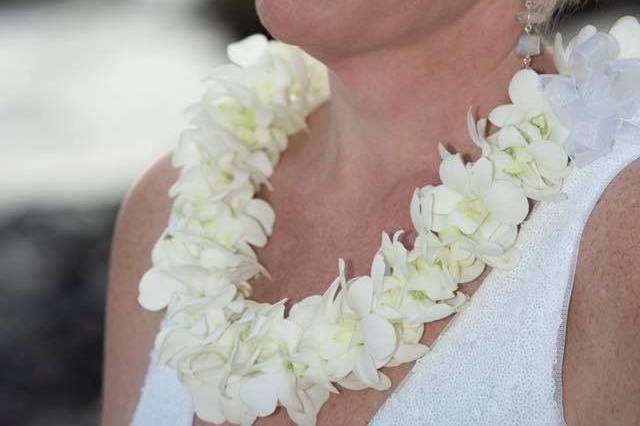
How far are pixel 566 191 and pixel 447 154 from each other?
0.16 m

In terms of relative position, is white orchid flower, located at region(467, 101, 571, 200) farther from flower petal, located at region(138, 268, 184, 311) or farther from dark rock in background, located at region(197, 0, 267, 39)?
dark rock in background, located at region(197, 0, 267, 39)

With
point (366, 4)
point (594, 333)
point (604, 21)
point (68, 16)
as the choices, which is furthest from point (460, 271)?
point (68, 16)

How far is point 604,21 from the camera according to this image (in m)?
5.24

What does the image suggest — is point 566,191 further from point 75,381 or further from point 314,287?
point 75,381

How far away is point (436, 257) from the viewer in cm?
163

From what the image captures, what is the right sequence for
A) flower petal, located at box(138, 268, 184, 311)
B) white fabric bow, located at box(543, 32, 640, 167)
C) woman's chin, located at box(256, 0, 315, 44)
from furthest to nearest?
flower petal, located at box(138, 268, 184, 311) → woman's chin, located at box(256, 0, 315, 44) → white fabric bow, located at box(543, 32, 640, 167)

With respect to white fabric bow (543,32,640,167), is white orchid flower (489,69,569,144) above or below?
below

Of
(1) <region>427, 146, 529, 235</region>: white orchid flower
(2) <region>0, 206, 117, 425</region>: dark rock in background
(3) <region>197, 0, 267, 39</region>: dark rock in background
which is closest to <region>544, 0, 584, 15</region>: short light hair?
(1) <region>427, 146, 529, 235</region>: white orchid flower

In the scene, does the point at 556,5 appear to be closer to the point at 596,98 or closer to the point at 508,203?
the point at 596,98

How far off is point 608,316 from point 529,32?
47 cm

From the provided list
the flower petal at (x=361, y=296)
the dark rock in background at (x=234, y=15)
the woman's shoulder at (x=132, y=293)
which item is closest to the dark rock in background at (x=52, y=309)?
the dark rock in background at (x=234, y=15)

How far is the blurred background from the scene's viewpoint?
4.48 meters

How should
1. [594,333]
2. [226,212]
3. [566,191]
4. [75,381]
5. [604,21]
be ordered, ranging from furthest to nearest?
[604,21]
[75,381]
[226,212]
[566,191]
[594,333]

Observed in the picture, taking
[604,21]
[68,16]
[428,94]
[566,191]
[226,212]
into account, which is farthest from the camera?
[68,16]
